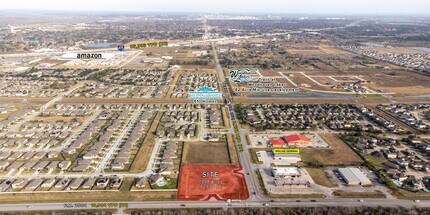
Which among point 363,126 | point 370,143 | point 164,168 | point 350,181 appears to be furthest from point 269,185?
point 363,126

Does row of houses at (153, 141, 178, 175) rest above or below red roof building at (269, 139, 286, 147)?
below

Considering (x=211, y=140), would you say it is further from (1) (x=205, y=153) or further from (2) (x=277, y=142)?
(2) (x=277, y=142)

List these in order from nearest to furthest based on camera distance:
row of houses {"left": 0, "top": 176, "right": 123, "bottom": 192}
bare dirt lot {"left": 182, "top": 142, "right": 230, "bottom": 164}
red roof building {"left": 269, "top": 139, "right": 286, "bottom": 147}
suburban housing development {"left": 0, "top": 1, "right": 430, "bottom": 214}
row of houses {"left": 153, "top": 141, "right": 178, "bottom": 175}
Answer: suburban housing development {"left": 0, "top": 1, "right": 430, "bottom": 214} < row of houses {"left": 0, "top": 176, "right": 123, "bottom": 192} < row of houses {"left": 153, "top": 141, "right": 178, "bottom": 175} < bare dirt lot {"left": 182, "top": 142, "right": 230, "bottom": 164} < red roof building {"left": 269, "top": 139, "right": 286, "bottom": 147}

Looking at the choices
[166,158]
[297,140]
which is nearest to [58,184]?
[166,158]

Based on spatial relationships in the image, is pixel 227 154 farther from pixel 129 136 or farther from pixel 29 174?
pixel 29 174

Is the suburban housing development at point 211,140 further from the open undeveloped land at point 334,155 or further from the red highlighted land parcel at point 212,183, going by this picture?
the open undeveloped land at point 334,155

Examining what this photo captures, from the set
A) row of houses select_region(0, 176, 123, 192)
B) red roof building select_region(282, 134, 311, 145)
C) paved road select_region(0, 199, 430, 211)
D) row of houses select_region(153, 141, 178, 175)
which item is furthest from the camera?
red roof building select_region(282, 134, 311, 145)

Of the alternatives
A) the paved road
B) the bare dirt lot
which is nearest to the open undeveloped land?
the paved road

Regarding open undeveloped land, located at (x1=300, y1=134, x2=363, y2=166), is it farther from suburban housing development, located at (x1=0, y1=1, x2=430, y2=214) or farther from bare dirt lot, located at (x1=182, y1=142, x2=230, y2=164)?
bare dirt lot, located at (x1=182, y1=142, x2=230, y2=164)
